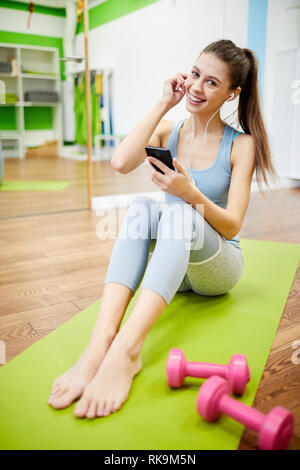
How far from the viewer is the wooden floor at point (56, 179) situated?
286 centimetres

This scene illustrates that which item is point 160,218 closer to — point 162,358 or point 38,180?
point 162,358

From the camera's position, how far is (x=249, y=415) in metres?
0.75

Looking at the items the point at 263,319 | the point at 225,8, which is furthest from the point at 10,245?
the point at 225,8

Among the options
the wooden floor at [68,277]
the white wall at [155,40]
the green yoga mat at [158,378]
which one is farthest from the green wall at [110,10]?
the green yoga mat at [158,378]

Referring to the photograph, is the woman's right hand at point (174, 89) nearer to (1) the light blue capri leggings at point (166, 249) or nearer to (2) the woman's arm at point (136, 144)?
(2) the woman's arm at point (136, 144)

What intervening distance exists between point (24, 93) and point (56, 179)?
3.83ft

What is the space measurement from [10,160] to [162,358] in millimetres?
1981

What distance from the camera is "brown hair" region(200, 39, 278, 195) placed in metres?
1.20

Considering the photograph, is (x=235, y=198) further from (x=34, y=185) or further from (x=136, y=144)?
(x=34, y=185)

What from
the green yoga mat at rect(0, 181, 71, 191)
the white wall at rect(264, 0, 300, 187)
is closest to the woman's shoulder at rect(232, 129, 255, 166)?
the green yoga mat at rect(0, 181, 71, 191)

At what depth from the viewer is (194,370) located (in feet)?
3.02

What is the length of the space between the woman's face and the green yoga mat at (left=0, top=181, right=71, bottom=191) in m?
2.09

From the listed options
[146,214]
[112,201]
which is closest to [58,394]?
[146,214]

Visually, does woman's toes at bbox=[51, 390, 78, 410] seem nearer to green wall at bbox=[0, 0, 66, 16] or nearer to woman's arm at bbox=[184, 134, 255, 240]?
woman's arm at bbox=[184, 134, 255, 240]
